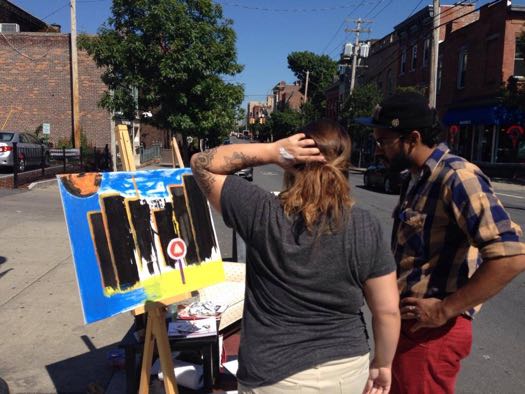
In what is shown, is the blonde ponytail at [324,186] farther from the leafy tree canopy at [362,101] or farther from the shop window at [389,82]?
the shop window at [389,82]

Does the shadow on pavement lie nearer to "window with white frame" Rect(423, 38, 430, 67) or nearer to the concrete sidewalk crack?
the concrete sidewalk crack

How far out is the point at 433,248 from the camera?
80.9 inches

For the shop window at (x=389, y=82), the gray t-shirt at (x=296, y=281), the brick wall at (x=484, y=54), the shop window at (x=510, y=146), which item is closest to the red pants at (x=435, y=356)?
the gray t-shirt at (x=296, y=281)

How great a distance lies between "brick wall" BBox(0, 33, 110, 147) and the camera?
88.5ft

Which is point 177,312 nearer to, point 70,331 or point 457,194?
point 70,331

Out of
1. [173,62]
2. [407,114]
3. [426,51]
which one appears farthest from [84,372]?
[426,51]

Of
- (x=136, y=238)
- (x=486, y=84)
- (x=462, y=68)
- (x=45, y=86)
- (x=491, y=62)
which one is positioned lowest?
(x=136, y=238)

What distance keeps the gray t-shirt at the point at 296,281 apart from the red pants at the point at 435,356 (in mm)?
340

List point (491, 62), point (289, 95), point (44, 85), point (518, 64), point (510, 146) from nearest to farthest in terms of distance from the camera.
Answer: point (518, 64), point (510, 146), point (491, 62), point (44, 85), point (289, 95)

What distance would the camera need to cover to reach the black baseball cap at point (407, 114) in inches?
82.7

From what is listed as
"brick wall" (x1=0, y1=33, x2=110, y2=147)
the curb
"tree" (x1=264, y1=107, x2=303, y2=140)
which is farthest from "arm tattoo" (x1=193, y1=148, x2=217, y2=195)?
"tree" (x1=264, y1=107, x2=303, y2=140)

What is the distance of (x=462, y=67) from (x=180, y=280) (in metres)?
30.4

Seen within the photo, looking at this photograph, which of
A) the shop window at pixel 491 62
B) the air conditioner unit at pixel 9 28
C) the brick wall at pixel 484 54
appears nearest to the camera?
the brick wall at pixel 484 54

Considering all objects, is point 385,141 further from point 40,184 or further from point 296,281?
point 40,184
